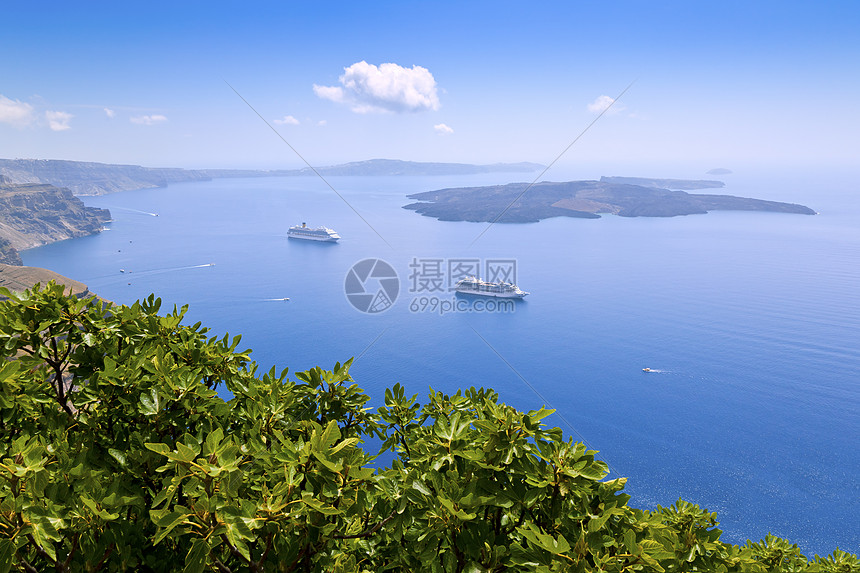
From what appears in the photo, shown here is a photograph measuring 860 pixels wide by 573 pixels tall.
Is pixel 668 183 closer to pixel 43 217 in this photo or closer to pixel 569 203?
pixel 569 203

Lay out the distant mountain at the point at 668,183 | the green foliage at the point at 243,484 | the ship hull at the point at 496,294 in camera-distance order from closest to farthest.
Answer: the green foliage at the point at 243,484 → the ship hull at the point at 496,294 → the distant mountain at the point at 668,183

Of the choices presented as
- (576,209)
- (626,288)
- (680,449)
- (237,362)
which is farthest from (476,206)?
(237,362)

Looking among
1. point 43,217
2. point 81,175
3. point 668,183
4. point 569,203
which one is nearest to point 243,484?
point 43,217

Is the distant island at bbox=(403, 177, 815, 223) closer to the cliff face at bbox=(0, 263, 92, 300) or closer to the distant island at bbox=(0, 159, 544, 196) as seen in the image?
the cliff face at bbox=(0, 263, 92, 300)

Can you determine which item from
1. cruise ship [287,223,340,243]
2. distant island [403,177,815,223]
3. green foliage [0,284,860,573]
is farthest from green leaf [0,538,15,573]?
distant island [403,177,815,223]

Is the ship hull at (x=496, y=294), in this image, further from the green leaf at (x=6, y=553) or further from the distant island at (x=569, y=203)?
the green leaf at (x=6, y=553)

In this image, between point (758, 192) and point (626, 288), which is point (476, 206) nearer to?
point (626, 288)

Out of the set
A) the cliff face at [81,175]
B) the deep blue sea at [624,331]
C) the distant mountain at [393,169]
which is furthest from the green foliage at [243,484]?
the distant mountain at [393,169]
